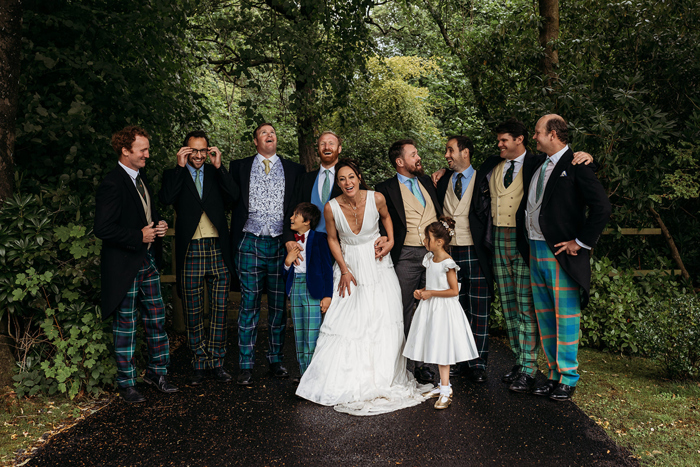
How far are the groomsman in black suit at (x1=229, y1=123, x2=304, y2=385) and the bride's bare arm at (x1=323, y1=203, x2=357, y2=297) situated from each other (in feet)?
1.32

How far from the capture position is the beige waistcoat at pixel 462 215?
4.93 metres

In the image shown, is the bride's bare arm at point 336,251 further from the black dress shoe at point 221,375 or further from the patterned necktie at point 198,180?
the black dress shoe at point 221,375

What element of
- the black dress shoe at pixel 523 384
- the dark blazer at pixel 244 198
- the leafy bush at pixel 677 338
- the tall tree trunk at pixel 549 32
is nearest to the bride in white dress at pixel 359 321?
the dark blazer at pixel 244 198

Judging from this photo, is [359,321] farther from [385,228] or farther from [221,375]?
[221,375]

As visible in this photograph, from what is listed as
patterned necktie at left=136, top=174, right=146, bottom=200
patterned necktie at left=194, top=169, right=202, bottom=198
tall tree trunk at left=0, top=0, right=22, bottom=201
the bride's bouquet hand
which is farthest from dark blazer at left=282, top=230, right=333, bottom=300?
tall tree trunk at left=0, top=0, right=22, bottom=201

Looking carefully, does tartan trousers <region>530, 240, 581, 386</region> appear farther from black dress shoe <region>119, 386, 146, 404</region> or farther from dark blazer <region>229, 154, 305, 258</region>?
black dress shoe <region>119, 386, 146, 404</region>

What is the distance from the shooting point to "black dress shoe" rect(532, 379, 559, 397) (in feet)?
15.0

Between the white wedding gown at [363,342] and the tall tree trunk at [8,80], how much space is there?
9.47 feet

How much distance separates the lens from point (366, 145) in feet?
39.4

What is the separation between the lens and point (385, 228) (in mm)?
4812

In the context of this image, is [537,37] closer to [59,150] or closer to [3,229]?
[59,150]

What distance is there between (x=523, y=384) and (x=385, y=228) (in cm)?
179

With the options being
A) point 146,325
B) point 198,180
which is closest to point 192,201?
point 198,180

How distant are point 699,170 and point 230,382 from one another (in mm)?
5597
